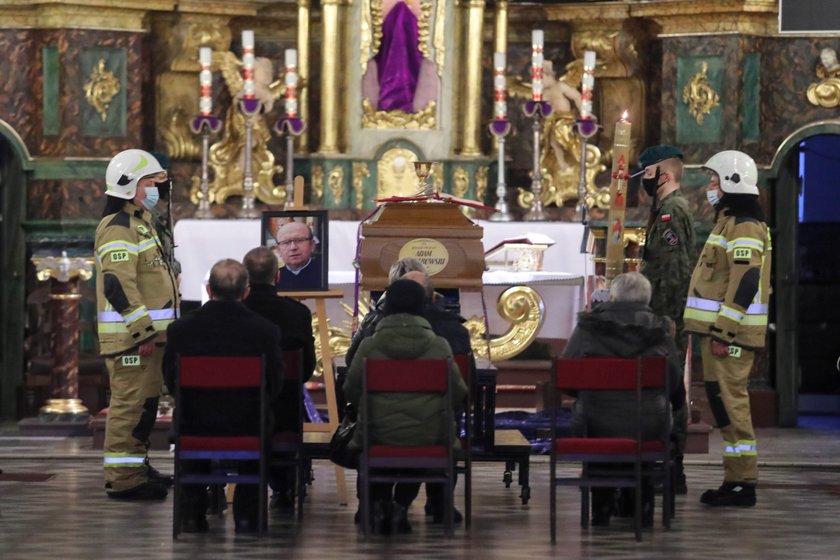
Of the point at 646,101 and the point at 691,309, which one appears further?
the point at 646,101

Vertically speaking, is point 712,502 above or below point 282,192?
below

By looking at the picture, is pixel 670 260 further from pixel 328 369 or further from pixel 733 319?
pixel 328 369

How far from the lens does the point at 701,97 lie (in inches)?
632

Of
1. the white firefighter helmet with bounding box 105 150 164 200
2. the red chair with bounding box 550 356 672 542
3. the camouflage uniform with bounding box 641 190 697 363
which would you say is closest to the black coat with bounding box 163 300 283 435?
the red chair with bounding box 550 356 672 542

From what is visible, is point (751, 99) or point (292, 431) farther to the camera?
point (751, 99)

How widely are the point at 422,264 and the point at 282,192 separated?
5757 millimetres

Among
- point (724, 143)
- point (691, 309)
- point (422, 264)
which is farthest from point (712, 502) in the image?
point (724, 143)

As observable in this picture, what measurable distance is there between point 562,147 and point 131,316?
19.8ft

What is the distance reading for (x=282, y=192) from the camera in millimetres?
16547

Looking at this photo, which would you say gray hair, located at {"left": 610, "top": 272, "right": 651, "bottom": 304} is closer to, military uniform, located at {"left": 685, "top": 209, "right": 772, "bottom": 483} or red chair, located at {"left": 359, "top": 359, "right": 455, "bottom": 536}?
military uniform, located at {"left": 685, "top": 209, "right": 772, "bottom": 483}

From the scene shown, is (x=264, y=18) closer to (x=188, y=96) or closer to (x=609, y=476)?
(x=188, y=96)

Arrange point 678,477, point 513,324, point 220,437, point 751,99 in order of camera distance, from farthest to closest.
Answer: point 751,99 → point 513,324 → point 678,477 → point 220,437

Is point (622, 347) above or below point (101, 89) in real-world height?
below

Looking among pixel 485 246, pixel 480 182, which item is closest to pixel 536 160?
pixel 480 182
